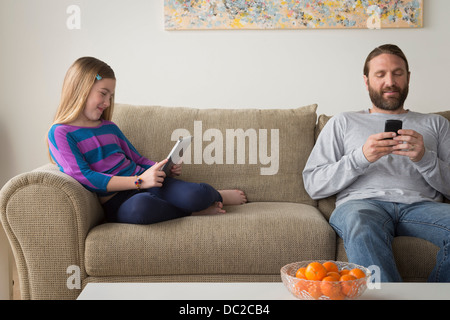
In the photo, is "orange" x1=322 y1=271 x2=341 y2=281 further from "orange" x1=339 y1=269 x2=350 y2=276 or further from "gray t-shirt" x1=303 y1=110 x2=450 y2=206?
"gray t-shirt" x1=303 y1=110 x2=450 y2=206

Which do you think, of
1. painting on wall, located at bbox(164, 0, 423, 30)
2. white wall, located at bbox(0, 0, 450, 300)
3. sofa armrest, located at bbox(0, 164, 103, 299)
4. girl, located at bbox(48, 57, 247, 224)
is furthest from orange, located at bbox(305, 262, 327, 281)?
painting on wall, located at bbox(164, 0, 423, 30)

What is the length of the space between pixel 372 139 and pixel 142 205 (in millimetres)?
886

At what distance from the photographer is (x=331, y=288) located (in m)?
1.11

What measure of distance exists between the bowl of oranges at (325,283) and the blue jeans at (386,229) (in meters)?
0.44

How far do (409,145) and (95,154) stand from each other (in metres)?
1.23

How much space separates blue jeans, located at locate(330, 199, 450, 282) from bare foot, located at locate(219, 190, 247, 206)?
46 centimetres

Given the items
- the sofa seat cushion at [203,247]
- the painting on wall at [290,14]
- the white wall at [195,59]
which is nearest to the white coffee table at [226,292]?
the sofa seat cushion at [203,247]

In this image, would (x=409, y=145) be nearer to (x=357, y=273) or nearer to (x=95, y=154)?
(x=357, y=273)

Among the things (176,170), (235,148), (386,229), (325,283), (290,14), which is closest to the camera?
(325,283)

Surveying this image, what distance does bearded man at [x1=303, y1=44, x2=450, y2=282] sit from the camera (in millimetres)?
1739

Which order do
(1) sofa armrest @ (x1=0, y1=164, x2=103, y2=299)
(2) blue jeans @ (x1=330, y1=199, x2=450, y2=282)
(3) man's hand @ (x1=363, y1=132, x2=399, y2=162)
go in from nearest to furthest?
(2) blue jeans @ (x1=330, y1=199, x2=450, y2=282) < (1) sofa armrest @ (x1=0, y1=164, x2=103, y2=299) < (3) man's hand @ (x1=363, y1=132, x2=399, y2=162)

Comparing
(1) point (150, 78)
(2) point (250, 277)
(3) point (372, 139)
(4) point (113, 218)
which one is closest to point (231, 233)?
(2) point (250, 277)

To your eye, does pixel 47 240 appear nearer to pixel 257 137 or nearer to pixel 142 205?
pixel 142 205

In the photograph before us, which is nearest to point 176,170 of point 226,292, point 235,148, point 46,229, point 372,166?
point 235,148
